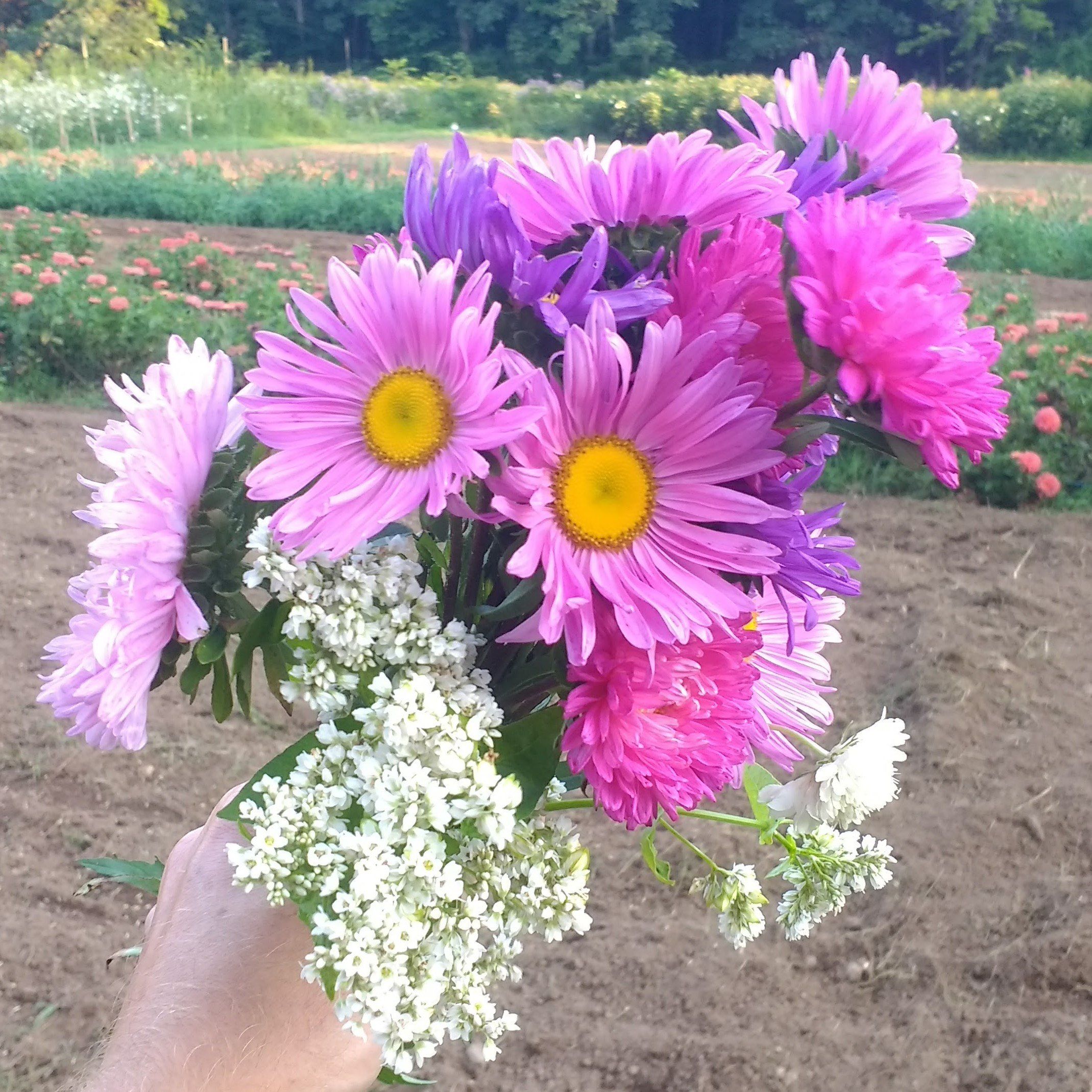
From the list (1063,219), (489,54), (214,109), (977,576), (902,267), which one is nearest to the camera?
(902,267)

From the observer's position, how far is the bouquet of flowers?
48 cm

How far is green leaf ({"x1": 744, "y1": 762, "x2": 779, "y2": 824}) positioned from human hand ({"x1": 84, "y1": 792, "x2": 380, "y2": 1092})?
1.03 feet

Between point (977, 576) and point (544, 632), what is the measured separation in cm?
275

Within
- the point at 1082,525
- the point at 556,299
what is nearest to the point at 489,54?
the point at 1082,525

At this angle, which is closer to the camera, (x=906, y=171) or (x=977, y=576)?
(x=906, y=171)

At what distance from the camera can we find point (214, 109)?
34.9 feet

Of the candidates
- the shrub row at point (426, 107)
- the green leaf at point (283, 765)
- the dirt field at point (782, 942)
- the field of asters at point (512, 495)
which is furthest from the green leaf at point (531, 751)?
the shrub row at point (426, 107)

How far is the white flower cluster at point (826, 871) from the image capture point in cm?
68

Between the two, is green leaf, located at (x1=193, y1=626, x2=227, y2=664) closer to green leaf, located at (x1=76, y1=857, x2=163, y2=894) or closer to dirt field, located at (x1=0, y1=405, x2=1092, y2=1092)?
green leaf, located at (x1=76, y1=857, x2=163, y2=894)

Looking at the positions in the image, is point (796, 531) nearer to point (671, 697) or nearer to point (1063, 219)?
point (671, 697)

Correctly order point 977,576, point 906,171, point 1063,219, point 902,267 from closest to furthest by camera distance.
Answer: point 902,267 < point 906,171 < point 977,576 < point 1063,219

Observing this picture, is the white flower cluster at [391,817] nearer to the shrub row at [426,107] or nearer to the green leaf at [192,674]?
the green leaf at [192,674]

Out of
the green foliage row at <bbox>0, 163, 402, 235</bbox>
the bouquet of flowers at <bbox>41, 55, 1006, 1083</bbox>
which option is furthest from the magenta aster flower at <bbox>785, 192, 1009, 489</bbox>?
the green foliage row at <bbox>0, 163, 402, 235</bbox>

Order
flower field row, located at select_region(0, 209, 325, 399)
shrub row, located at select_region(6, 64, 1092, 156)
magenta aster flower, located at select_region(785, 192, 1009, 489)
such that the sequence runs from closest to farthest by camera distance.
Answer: magenta aster flower, located at select_region(785, 192, 1009, 489), flower field row, located at select_region(0, 209, 325, 399), shrub row, located at select_region(6, 64, 1092, 156)
